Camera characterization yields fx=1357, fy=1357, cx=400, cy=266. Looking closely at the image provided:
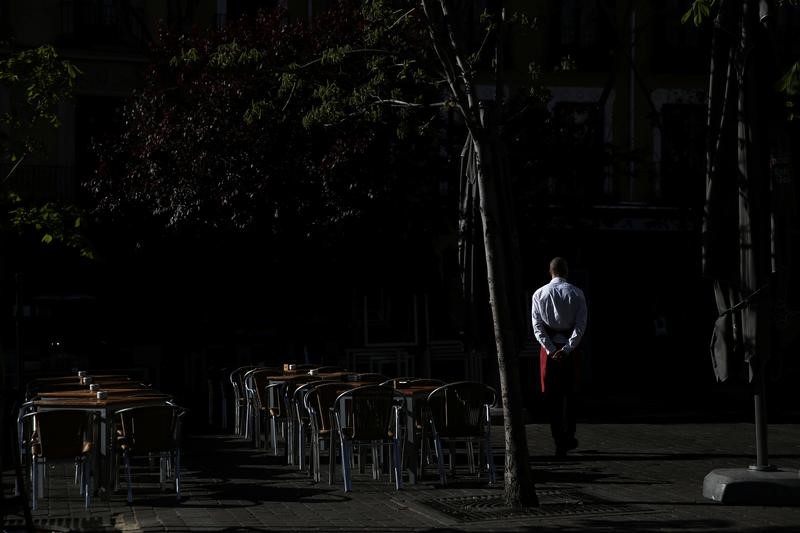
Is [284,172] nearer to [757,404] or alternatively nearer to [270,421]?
[270,421]

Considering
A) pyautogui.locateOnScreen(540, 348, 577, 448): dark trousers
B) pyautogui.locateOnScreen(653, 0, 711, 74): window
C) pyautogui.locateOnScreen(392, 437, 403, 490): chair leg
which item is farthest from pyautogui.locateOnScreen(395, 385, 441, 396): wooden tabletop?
pyautogui.locateOnScreen(653, 0, 711, 74): window

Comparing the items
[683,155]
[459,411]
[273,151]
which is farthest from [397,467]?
[683,155]

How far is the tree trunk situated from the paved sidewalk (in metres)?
0.22

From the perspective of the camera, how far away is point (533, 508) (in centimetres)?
990

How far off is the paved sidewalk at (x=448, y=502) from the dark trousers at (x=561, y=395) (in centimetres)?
32

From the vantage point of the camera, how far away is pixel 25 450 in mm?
10750

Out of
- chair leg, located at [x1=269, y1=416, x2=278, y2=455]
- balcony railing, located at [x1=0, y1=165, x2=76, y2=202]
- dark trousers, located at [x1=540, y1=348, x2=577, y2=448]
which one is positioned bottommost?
chair leg, located at [x1=269, y1=416, x2=278, y2=455]

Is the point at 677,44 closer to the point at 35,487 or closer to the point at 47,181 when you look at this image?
the point at 47,181

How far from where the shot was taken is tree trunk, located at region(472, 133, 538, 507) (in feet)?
32.6

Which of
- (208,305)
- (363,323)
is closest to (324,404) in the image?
(208,305)

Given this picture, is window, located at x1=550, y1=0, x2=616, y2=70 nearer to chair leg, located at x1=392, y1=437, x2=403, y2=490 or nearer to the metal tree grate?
chair leg, located at x1=392, y1=437, x2=403, y2=490

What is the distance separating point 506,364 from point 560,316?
364 centimetres

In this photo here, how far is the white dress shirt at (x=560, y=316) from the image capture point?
533 inches

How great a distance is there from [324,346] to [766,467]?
582 inches
